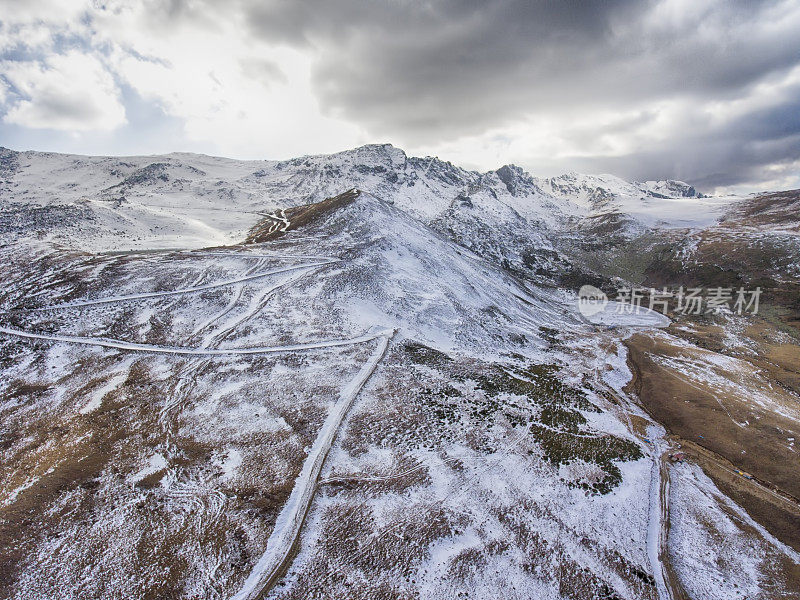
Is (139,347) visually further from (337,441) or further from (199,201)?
(199,201)

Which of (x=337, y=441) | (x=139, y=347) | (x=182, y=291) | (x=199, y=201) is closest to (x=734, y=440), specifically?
(x=337, y=441)

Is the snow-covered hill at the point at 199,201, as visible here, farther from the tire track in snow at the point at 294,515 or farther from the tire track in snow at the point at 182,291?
the tire track in snow at the point at 294,515

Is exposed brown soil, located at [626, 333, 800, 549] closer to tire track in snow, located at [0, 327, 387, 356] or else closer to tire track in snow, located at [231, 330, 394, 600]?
tire track in snow, located at [231, 330, 394, 600]

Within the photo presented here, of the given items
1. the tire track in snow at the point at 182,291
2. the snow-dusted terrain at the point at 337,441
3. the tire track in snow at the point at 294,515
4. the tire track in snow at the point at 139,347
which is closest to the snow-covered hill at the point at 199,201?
the snow-dusted terrain at the point at 337,441

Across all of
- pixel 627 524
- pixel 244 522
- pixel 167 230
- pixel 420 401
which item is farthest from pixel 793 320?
pixel 167 230

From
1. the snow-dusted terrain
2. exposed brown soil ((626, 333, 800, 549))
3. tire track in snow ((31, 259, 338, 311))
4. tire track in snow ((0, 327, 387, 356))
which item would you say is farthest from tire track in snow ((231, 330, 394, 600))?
exposed brown soil ((626, 333, 800, 549))

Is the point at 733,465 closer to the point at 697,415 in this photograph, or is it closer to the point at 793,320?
the point at 697,415
